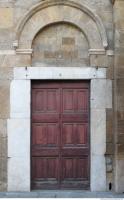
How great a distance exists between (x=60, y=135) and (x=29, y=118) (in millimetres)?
821

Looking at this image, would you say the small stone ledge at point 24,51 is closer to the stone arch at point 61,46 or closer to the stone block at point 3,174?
the stone arch at point 61,46

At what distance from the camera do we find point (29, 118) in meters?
11.1

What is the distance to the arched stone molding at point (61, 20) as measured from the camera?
11.1m

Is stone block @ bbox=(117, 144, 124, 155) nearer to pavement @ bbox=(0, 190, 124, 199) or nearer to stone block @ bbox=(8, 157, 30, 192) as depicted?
pavement @ bbox=(0, 190, 124, 199)

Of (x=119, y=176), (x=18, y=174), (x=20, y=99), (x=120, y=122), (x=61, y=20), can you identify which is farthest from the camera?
(x=61, y=20)

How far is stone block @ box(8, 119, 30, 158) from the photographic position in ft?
36.2

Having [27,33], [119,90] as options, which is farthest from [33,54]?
[119,90]

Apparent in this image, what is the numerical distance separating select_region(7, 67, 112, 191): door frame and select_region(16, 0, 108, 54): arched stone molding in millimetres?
605

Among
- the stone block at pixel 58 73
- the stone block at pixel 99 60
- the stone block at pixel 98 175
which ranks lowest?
the stone block at pixel 98 175

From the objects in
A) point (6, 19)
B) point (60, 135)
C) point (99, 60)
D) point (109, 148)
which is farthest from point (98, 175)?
point (6, 19)

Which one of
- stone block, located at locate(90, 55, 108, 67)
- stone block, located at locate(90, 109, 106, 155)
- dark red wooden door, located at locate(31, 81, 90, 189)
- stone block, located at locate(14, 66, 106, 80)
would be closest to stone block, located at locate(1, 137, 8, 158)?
dark red wooden door, located at locate(31, 81, 90, 189)

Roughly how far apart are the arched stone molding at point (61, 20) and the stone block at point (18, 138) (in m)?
1.66

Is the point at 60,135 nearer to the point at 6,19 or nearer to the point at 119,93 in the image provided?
the point at 119,93

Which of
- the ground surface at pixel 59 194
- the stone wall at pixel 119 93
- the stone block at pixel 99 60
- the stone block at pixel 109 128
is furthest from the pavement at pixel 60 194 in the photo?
the stone block at pixel 99 60
